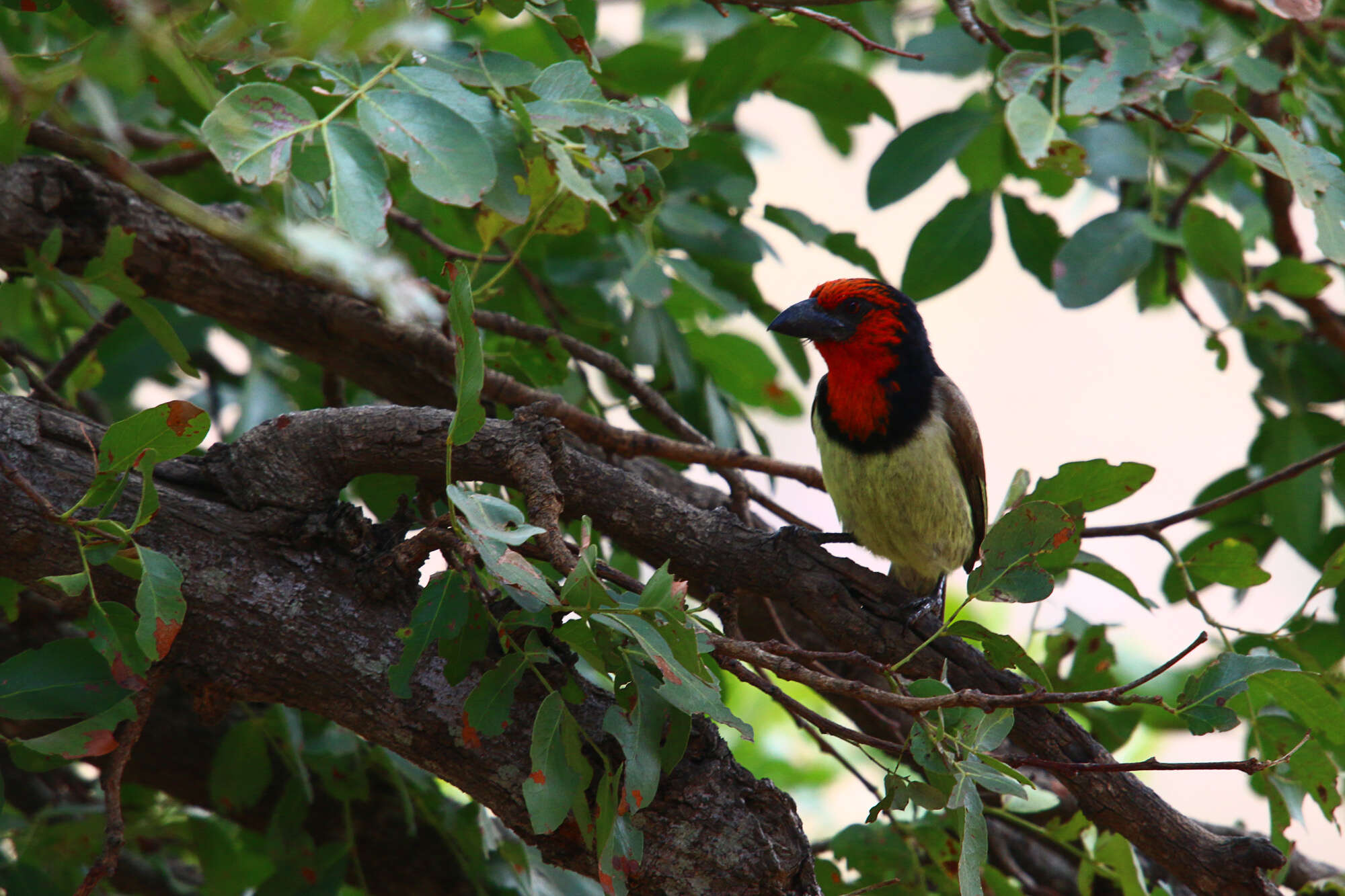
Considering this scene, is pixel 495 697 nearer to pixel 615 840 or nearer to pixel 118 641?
pixel 615 840

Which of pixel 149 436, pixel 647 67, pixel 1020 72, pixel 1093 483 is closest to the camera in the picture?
pixel 149 436

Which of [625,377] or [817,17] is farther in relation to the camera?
[625,377]

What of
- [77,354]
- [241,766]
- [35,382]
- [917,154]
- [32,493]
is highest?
[917,154]

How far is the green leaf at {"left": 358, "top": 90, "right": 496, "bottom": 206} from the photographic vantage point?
1.36 m

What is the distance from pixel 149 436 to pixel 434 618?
417 mm

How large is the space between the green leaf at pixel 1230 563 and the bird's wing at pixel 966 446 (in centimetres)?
85

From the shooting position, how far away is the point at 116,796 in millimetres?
1585

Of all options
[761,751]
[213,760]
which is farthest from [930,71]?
[761,751]

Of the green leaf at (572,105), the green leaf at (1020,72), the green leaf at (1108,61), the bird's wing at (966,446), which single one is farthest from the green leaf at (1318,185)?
the bird's wing at (966,446)

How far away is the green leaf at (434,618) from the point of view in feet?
4.83

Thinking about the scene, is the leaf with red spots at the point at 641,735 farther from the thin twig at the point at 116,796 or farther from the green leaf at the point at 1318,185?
the green leaf at the point at 1318,185

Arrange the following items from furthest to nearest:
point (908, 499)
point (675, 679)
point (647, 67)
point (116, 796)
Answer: point (647, 67)
point (908, 499)
point (116, 796)
point (675, 679)

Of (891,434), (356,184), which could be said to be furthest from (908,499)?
(356,184)

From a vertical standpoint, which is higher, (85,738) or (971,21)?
(971,21)
